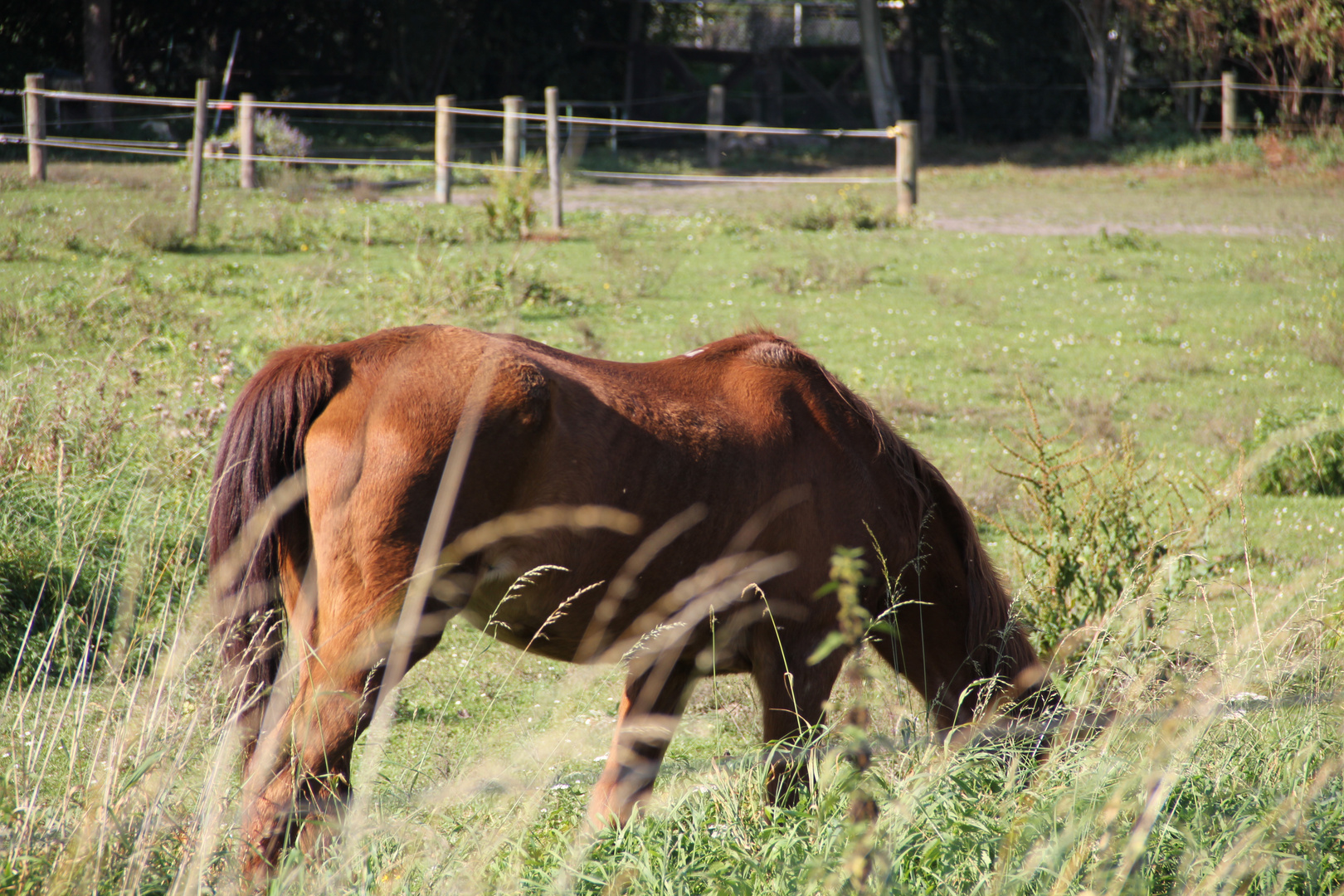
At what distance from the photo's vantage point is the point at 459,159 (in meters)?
18.7

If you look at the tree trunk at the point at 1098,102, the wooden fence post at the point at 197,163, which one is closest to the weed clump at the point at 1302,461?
the wooden fence post at the point at 197,163

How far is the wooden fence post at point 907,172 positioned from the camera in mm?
13406

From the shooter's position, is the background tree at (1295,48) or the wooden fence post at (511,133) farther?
the background tree at (1295,48)

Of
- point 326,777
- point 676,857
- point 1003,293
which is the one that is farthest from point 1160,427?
point 326,777

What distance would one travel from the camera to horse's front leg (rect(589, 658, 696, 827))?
288cm

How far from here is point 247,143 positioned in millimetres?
13234

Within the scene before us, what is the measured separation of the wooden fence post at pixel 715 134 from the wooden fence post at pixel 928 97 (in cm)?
546

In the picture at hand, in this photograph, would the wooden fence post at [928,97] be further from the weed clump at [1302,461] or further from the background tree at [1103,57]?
the weed clump at [1302,461]

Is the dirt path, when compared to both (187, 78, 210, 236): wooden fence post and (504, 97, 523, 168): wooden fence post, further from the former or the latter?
(187, 78, 210, 236): wooden fence post

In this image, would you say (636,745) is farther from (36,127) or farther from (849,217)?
(36,127)

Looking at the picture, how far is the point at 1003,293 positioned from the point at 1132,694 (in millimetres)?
8180

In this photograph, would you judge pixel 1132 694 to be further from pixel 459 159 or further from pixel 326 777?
pixel 459 159

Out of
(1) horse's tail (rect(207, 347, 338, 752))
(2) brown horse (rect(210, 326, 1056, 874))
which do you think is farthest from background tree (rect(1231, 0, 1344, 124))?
(1) horse's tail (rect(207, 347, 338, 752))

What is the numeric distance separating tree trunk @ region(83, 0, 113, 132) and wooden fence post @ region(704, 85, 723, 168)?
1111cm
